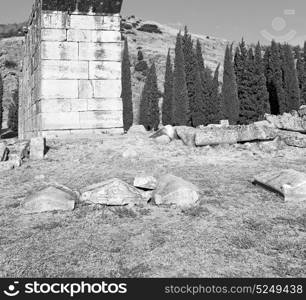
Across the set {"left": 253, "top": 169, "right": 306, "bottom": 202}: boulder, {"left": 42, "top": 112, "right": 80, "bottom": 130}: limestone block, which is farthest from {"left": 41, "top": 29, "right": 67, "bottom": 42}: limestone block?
{"left": 253, "top": 169, "right": 306, "bottom": 202}: boulder

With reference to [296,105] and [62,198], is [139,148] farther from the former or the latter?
[296,105]

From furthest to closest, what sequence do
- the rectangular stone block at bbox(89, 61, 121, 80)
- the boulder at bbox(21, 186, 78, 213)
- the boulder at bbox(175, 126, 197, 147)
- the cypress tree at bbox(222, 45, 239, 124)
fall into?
the cypress tree at bbox(222, 45, 239, 124) < the rectangular stone block at bbox(89, 61, 121, 80) < the boulder at bbox(175, 126, 197, 147) < the boulder at bbox(21, 186, 78, 213)

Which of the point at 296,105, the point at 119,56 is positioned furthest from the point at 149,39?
the point at 119,56

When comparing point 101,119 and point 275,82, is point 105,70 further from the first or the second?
point 275,82

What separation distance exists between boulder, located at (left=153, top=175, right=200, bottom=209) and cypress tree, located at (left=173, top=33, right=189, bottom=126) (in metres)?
25.5

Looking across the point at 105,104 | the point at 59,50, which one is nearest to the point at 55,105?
the point at 105,104

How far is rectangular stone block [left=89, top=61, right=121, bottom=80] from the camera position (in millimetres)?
8383

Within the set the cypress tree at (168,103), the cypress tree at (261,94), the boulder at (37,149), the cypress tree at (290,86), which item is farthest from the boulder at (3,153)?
the cypress tree at (290,86)

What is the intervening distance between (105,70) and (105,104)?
0.79 meters

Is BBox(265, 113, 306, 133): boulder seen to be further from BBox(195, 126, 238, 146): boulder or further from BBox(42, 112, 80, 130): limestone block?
BBox(42, 112, 80, 130): limestone block

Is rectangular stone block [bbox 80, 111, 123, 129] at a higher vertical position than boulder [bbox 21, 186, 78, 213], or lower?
higher

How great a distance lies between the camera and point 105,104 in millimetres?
8469

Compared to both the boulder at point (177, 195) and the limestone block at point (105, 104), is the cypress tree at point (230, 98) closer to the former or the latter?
the limestone block at point (105, 104)

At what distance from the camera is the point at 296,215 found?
373 centimetres
